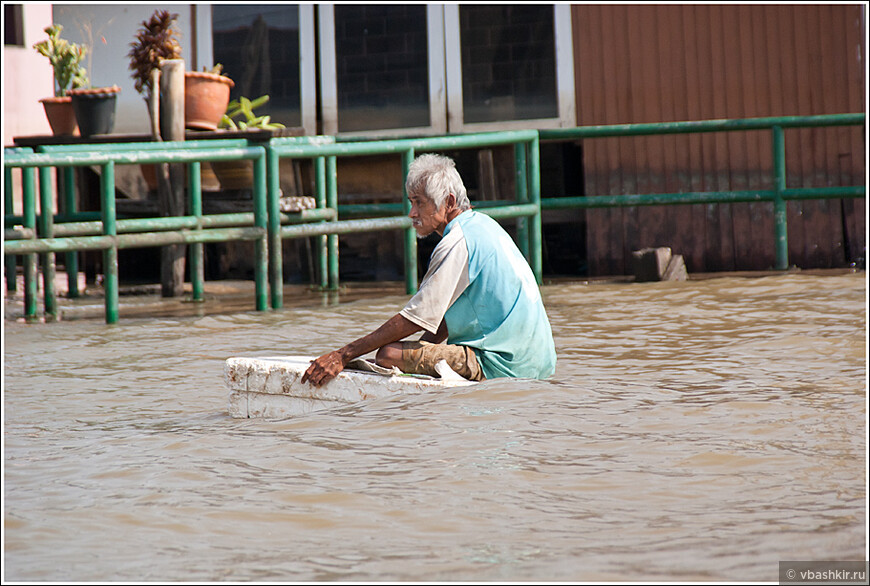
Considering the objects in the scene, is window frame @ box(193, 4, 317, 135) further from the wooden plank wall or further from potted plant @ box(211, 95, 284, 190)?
the wooden plank wall

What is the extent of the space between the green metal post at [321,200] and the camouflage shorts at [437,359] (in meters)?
4.56

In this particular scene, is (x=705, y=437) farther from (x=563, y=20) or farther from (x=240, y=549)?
(x=563, y=20)

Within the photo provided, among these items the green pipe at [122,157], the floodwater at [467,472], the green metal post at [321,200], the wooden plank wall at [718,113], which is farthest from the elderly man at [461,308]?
the wooden plank wall at [718,113]

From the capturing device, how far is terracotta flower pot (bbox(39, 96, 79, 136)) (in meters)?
9.39

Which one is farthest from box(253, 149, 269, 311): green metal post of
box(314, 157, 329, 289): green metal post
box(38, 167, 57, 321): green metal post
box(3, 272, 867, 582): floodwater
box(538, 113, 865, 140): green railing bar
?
box(538, 113, 865, 140): green railing bar

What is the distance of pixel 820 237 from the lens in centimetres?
959

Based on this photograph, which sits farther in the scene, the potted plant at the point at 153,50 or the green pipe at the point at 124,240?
the potted plant at the point at 153,50

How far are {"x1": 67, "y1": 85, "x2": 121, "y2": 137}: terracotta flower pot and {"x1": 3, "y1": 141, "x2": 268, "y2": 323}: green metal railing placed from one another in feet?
2.76

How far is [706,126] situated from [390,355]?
5.09 m

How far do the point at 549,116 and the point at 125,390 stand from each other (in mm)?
5954

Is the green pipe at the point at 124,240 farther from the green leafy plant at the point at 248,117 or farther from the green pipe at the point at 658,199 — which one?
the green pipe at the point at 658,199

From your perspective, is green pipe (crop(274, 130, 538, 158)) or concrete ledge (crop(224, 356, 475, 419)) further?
green pipe (crop(274, 130, 538, 158))

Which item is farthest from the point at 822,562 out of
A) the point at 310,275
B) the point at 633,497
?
the point at 310,275

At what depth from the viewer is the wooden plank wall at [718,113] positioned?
375 inches
